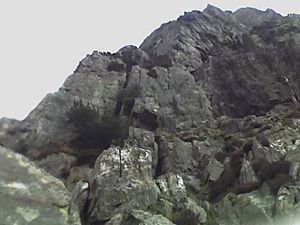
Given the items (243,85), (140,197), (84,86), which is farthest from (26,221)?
(243,85)

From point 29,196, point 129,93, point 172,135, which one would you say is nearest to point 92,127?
point 129,93

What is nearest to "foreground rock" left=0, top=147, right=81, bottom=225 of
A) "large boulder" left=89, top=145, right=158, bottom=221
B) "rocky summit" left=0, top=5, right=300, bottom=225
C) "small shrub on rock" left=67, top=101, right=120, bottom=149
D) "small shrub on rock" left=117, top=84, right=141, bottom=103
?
"rocky summit" left=0, top=5, right=300, bottom=225

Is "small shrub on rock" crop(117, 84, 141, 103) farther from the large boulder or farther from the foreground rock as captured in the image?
the foreground rock

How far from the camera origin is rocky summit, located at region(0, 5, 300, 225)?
58.7ft

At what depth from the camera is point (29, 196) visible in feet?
33.3

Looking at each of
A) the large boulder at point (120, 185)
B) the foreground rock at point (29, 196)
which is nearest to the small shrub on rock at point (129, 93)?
the large boulder at point (120, 185)

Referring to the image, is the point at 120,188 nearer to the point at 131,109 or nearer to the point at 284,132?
the point at 284,132

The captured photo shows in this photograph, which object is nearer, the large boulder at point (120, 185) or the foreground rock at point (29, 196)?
the foreground rock at point (29, 196)

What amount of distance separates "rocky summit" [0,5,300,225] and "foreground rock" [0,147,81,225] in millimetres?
26

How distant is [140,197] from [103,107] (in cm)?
2443

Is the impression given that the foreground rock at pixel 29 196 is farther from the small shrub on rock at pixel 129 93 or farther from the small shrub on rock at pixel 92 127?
the small shrub on rock at pixel 129 93

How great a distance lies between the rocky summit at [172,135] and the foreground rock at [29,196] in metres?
0.03

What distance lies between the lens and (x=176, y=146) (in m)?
31.5

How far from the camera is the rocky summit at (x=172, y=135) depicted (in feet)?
58.7
